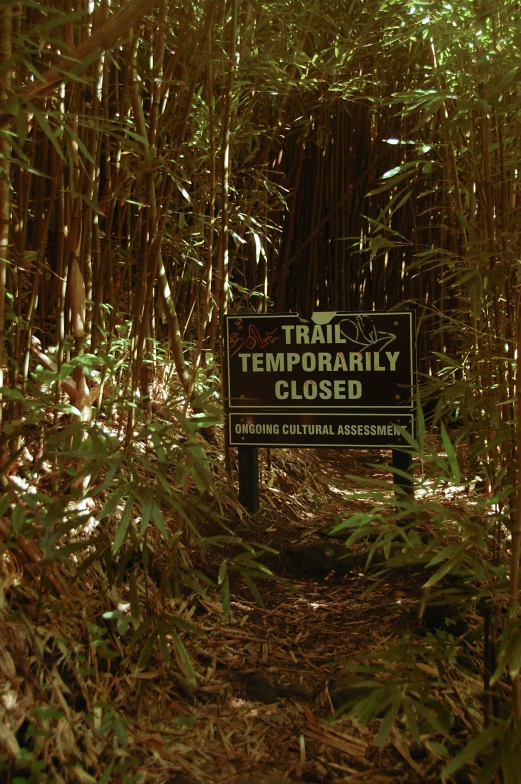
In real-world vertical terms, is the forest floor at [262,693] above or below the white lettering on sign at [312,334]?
below

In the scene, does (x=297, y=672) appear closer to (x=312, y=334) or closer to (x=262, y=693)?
(x=262, y=693)

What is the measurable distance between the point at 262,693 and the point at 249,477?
2.96 ft

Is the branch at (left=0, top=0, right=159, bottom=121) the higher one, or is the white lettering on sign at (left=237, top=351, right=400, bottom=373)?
the branch at (left=0, top=0, right=159, bottom=121)

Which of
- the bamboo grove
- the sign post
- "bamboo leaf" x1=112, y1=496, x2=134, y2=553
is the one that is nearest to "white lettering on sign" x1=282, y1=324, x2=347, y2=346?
the sign post

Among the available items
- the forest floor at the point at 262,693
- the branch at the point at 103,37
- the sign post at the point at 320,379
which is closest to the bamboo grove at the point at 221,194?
the branch at the point at 103,37

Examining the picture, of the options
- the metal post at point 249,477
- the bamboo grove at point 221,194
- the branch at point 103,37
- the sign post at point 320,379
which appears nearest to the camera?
the branch at point 103,37

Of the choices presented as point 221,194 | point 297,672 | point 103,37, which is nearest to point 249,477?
point 297,672

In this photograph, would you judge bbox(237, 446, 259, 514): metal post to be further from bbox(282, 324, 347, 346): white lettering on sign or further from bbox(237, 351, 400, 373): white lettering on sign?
bbox(282, 324, 347, 346): white lettering on sign

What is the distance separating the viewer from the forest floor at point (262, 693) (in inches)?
49.4

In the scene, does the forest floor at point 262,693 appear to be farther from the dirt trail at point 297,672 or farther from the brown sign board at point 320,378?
the brown sign board at point 320,378

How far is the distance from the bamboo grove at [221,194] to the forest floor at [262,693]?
0.30 meters

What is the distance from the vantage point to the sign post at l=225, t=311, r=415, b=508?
2.17 meters

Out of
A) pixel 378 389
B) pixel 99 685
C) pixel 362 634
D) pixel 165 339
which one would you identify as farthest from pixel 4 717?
pixel 165 339

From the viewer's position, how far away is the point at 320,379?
2.23 meters
